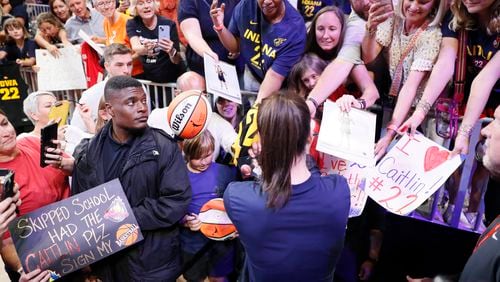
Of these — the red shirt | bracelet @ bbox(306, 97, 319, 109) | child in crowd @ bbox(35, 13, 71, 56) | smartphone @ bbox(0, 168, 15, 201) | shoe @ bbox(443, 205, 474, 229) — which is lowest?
shoe @ bbox(443, 205, 474, 229)

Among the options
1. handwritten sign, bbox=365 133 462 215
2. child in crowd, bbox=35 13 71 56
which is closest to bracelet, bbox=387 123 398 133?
handwritten sign, bbox=365 133 462 215

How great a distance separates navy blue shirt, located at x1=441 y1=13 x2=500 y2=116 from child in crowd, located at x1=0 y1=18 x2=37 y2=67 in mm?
5533

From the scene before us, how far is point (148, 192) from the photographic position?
2.33 metres

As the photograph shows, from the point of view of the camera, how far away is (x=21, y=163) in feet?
8.04

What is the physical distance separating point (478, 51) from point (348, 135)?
0.84 m

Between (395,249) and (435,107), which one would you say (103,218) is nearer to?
(395,249)

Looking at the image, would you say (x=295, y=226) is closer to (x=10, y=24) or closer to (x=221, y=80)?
(x=221, y=80)

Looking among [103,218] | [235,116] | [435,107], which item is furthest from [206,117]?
[435,107]

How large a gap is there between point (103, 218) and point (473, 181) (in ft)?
7.16

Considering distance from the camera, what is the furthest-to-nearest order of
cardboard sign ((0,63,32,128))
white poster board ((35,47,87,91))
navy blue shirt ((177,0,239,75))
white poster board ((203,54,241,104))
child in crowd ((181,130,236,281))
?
1. cardboard sign ((0,63,32,128))
2. white poster board ((35,47,87,91))
3. navy blue shirt ((177,0,239,75))
4. white poster board ((203,54,241,104))
5. child in crowd ((181,130,236,281))

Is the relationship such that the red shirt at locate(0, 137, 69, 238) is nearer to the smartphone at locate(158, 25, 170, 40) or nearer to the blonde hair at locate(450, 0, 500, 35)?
the smartphone at locate(158, 25, 170, 40)

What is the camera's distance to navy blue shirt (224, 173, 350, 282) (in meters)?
1.65

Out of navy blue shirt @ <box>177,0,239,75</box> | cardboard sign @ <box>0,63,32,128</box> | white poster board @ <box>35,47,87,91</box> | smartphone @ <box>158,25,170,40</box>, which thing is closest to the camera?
navy blue shirt @ <box>177,0,239,75</box>

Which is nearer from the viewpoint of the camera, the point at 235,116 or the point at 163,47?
the point at 235,116
